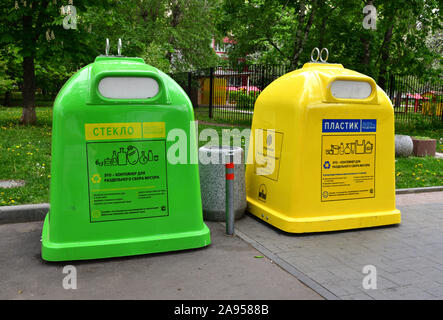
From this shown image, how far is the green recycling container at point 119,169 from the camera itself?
3730mm

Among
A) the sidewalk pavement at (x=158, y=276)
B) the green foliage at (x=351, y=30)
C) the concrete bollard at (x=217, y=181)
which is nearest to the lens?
the sidewalk pavement at (x=158, y=276)

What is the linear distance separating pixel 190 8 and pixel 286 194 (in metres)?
25.0

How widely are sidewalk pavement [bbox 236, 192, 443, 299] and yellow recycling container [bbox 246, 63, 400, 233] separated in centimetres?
17

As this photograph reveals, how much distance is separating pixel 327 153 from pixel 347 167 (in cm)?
31

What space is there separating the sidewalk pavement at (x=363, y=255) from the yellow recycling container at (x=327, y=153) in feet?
0.55

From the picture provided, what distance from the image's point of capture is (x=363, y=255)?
412cm

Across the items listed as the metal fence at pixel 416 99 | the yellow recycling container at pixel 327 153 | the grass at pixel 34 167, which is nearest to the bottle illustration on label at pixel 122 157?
the yellow recycling container at pixel 327 153

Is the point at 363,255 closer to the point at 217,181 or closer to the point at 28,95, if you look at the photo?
the point at 217,181

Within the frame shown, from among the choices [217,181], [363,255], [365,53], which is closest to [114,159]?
[217,181]

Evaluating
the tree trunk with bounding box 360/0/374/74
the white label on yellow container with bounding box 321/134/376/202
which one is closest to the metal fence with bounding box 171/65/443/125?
the tree trunk with bounding box 360/0/374/74

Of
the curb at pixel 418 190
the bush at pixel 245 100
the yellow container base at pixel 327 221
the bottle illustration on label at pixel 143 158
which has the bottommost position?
the curb at pixel 418 190

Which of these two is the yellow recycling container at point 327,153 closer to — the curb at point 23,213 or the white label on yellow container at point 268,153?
the white label on yellow container at point 268,153

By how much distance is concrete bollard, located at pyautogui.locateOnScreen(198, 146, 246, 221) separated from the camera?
4.93 meters

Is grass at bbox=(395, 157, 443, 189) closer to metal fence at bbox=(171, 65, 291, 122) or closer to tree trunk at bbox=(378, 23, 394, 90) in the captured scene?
tree trunk at bbox=(378, 23, 394, 90)
